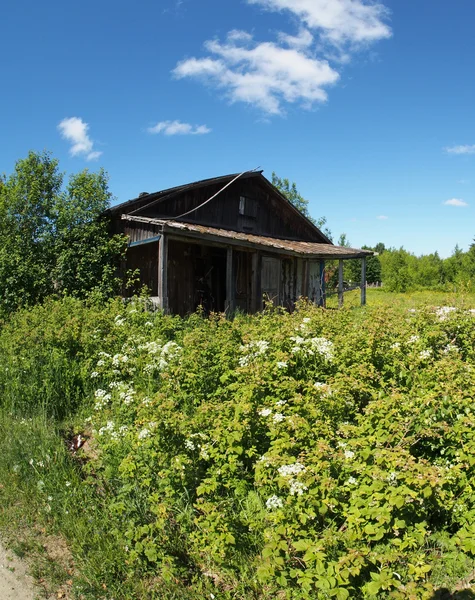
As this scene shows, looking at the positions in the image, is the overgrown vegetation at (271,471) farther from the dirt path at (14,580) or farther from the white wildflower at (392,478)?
the dirt path at (14,580)

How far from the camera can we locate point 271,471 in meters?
2.81

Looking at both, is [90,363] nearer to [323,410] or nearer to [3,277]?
[323,410]

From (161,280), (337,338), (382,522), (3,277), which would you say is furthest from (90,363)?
(3,277)

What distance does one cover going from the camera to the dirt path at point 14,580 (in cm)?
293

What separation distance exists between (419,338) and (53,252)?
34.7 ft

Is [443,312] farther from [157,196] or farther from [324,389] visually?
[157,196]

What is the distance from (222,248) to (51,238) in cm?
514

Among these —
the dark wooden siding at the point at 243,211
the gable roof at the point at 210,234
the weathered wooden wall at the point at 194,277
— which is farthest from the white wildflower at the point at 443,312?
the dark wooden siding at the point at 243,211

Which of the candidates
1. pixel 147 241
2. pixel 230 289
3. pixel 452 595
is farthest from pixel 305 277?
pixel 452 595

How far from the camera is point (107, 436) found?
388 centimetres

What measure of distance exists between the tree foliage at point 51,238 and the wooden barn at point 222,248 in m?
0.83

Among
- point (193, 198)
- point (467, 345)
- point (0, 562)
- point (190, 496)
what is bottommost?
point (0, 562)

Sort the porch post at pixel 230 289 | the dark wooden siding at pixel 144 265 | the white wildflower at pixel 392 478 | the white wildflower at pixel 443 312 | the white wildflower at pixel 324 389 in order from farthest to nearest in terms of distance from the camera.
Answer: the dark wooden siding at pixel 144 265 < the porch post at pixel 230 289 < the white wildflower at pixel 443 312 < the white wildflower at pixel 324 389 < the white wildflower at pixel 392 478

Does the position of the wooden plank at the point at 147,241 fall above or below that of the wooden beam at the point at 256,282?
above
